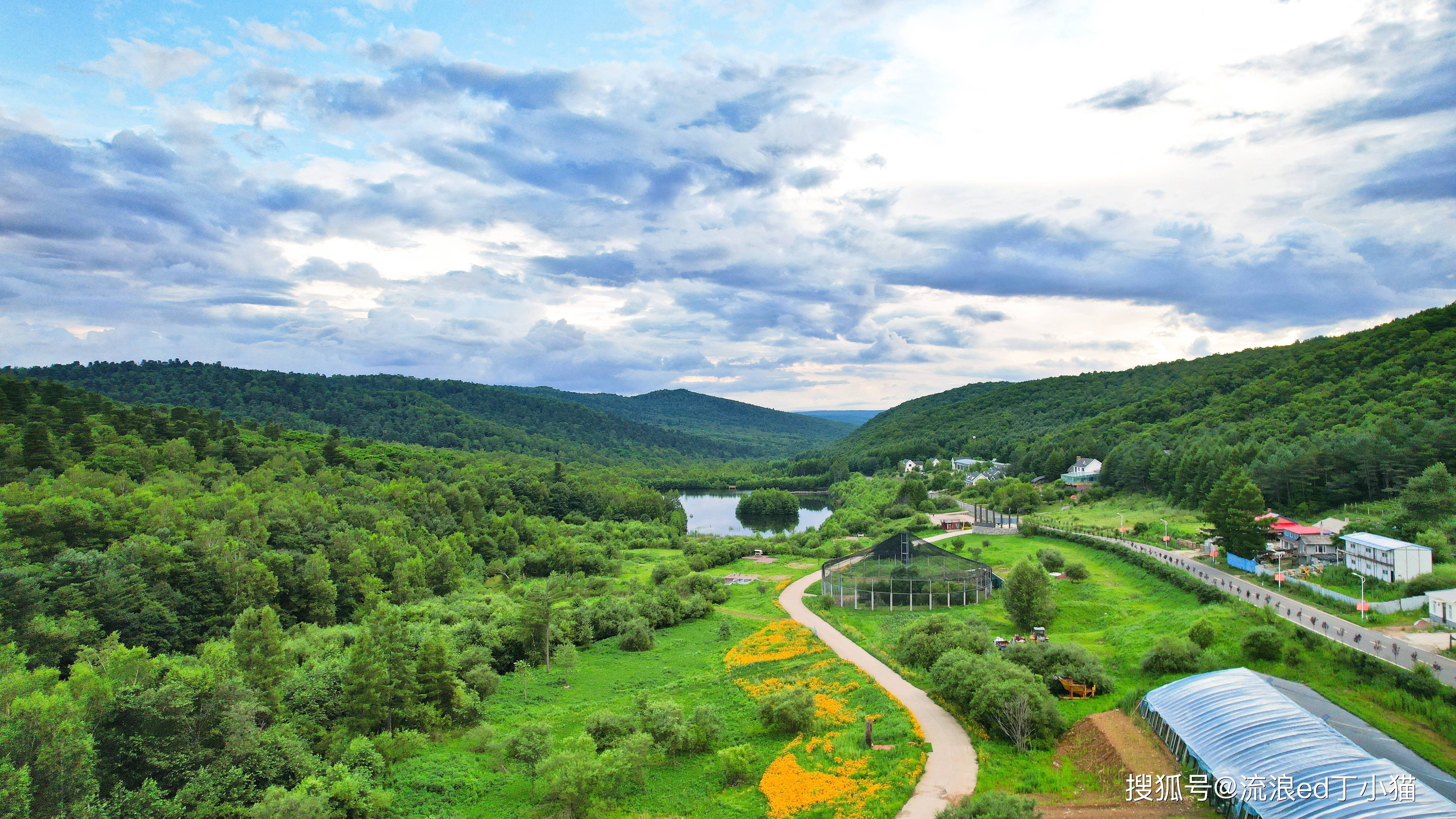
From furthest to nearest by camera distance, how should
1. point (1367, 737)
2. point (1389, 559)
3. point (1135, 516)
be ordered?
1. point (1135, 516)
2. point (1389, 559)
3. point (1367, 737)

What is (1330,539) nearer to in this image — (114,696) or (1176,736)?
(1176,736)

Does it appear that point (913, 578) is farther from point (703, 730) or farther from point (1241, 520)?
point (703, 730)

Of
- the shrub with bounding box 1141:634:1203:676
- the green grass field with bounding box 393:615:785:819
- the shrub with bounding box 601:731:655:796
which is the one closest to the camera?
the shrub with bounding box 601:731:655:796

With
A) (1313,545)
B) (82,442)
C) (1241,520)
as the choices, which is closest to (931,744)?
(1241,520)

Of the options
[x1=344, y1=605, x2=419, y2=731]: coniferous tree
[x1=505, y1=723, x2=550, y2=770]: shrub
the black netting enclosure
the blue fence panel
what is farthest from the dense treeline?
the blue fence panel

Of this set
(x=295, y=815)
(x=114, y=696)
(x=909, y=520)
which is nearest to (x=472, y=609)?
(x=114, y=696)

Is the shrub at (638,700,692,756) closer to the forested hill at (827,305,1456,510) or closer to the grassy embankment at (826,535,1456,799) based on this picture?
the grassy embankment at (826,535,1456,799)
